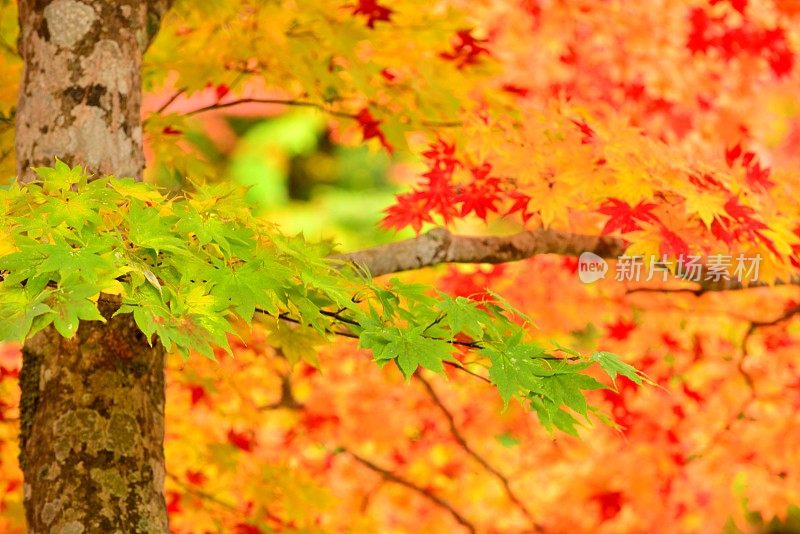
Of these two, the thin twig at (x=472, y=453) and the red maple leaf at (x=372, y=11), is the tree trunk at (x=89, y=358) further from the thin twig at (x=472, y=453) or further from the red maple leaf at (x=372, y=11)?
the thin twig at (x=472, y=453)

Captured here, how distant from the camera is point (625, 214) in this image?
2.62 metres

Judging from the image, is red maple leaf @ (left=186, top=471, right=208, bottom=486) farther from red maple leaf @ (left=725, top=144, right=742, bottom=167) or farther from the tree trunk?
red maple leaf @ (left=725, top=144, right=742, bottom=167)

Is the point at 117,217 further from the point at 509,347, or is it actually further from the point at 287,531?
the point at 287,531

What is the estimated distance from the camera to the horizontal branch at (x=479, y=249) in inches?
109

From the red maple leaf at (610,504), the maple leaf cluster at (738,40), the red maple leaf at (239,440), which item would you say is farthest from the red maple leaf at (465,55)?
the red maple leaf at (610,504)

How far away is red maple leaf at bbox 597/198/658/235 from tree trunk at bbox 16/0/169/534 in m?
1.19

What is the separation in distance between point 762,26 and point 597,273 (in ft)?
5.70

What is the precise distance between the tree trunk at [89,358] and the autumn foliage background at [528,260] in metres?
0.42

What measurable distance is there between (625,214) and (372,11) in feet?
3.45

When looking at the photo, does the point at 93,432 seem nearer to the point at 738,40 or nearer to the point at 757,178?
the point at 757,178

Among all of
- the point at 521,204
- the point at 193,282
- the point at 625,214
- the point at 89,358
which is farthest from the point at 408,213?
the point at 193,282

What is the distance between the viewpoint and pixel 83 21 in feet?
7.74

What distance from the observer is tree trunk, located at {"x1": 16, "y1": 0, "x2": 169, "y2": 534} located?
216cm

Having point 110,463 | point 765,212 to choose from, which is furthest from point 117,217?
point 765,212
